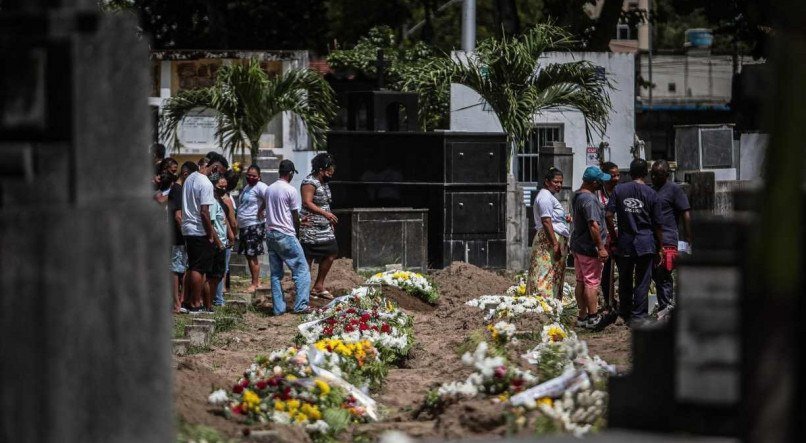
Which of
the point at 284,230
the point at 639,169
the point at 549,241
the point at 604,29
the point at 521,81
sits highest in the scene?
the point at 604,29

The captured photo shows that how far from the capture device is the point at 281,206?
17.6 metres

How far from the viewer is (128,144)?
6.04m

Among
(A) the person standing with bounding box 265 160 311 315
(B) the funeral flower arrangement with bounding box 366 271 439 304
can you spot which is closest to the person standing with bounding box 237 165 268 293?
(A) the person standing with bounding box 265 160 311 315

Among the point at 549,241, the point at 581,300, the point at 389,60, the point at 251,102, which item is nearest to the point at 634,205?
the point at 581,300

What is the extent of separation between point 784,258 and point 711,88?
174 feet

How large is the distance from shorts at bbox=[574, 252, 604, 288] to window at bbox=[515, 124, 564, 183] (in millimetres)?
16821

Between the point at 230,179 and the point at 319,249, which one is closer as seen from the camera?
the point at 319,249

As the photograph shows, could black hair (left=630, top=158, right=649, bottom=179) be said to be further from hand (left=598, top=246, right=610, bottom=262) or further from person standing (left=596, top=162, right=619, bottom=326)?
hand (left=598, top=246, right=610, bottom=262)

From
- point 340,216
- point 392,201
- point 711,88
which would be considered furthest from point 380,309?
point 711,88

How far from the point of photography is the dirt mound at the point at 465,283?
1994 cm

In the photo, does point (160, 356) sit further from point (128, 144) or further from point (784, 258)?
point (784, 258)

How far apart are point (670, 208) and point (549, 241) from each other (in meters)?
2.07

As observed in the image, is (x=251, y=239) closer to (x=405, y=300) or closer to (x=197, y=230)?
(x=405, y=300)

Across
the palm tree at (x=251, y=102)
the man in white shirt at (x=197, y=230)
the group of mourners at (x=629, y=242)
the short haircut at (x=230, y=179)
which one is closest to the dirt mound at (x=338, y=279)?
the short haircut at (x=230, y=179)
